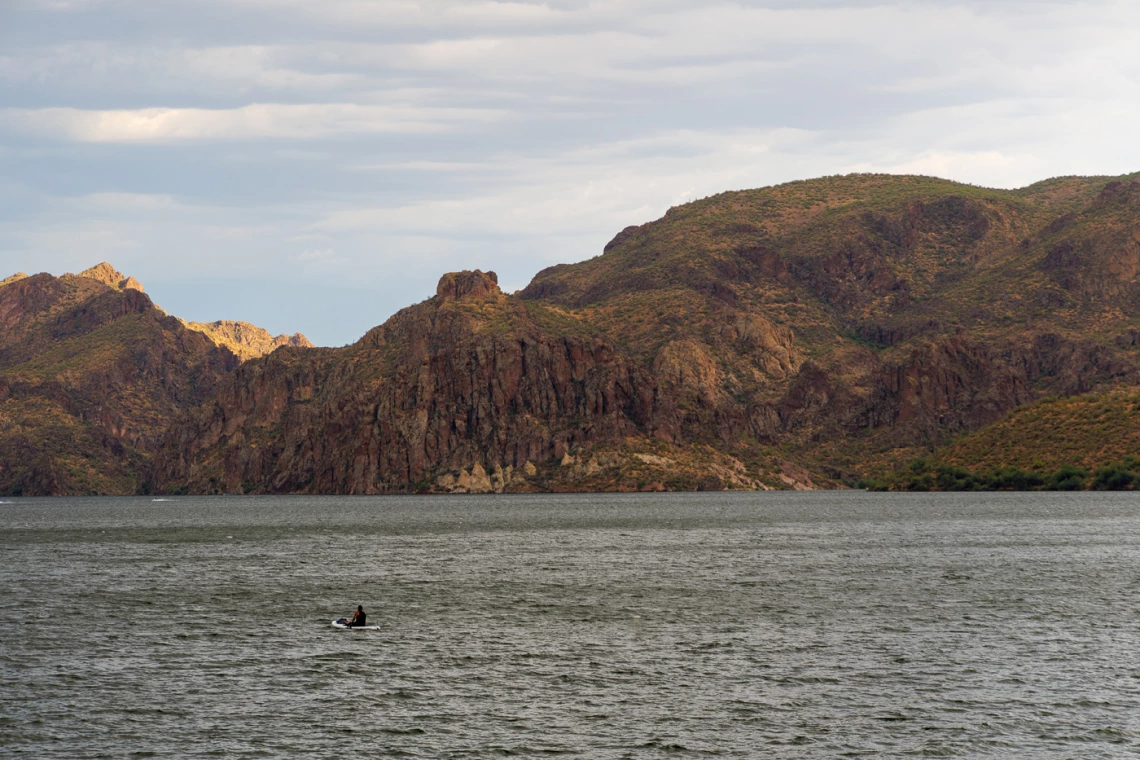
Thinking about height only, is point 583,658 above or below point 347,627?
below

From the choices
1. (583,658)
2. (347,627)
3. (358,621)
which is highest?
(358,621)

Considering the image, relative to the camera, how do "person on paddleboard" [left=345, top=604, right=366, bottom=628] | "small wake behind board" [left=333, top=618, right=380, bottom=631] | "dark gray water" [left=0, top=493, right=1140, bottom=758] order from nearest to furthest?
"dark gray water" [left=0, top=493, right=1140, bottom=758] < "small wake behind board" [left=333, top=618, right=380, bottom=631] < "person on paddleboard" [left=345, top=604, right=366, bottom=628]

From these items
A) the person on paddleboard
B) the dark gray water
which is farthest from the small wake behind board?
the dark gray water

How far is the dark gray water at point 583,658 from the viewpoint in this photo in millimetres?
52188

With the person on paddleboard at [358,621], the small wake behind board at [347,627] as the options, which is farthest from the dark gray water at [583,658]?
the person on paddleboard at [358,621]

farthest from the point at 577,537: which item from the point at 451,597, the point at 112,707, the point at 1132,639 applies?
the point at 112,707

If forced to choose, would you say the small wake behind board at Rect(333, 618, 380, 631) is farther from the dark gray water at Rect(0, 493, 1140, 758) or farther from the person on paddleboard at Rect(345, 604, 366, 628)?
the dark gray water at Rect(0, 493, 1140, 758)

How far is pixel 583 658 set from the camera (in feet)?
228

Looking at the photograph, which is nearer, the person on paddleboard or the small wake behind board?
the small wake behind board

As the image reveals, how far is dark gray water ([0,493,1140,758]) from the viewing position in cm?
5219

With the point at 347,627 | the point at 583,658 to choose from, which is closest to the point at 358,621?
the point at 347,627

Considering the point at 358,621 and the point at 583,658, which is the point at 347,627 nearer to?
the point at 358,621

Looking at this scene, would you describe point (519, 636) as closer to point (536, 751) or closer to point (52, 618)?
point (536, 751)

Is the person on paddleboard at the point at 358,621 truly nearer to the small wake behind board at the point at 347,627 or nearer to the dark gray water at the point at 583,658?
the small wake behind board at the point at 347,627
